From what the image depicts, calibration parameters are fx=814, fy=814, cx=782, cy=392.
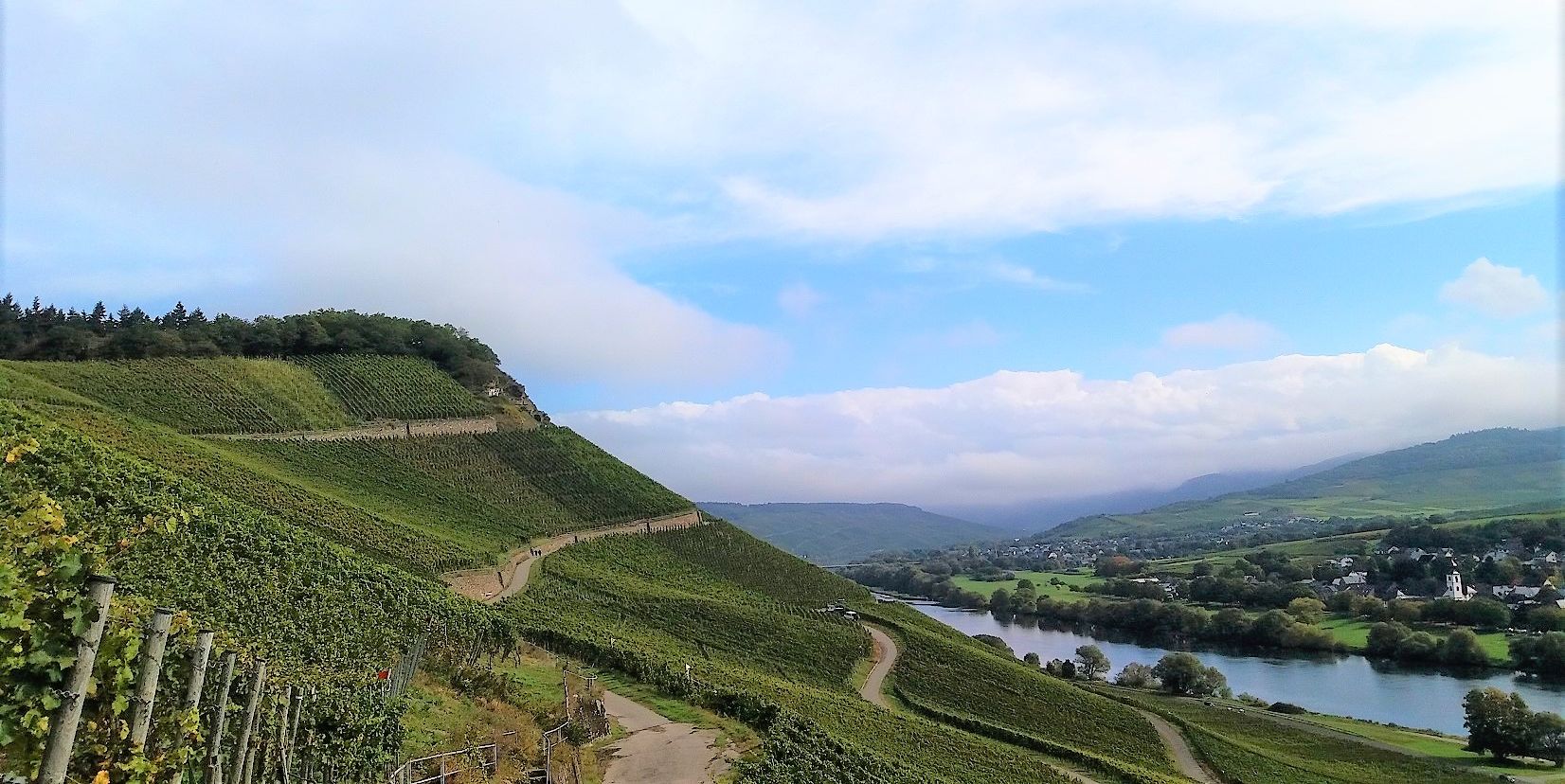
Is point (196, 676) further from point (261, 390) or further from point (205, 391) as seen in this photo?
point (261, 390)

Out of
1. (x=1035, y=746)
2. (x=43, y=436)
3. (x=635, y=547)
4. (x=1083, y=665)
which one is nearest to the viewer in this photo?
(x=43, y=436)

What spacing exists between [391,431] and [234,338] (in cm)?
2803

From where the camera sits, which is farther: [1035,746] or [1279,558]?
[1279,558]

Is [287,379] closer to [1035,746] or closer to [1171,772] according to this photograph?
[1035,746]

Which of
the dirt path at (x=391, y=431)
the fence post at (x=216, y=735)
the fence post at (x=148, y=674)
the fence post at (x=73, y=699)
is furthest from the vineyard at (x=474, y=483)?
the fence post at (x=73, y=699)

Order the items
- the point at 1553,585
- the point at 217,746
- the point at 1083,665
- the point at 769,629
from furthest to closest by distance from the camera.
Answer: the point at 1553,585 → the point at 1083,665 → the point at 769,629 → the point at 217,746

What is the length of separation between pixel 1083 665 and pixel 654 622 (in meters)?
55.7

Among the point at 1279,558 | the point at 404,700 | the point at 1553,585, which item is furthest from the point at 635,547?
the point at 1279,558

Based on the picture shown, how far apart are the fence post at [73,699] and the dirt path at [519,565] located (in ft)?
109

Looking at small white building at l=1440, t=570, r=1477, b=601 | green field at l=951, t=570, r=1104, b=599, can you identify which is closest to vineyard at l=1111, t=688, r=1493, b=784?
small white building at l=1440, t=570, r=1477, b=601

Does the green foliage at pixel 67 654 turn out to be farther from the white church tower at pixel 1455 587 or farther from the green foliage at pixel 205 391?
the white church tower at pixel 1455 587

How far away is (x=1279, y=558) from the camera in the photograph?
152 metres

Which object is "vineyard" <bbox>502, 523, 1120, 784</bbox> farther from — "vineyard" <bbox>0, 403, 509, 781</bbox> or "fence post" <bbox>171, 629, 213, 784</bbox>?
"fence post" <bbox>171, 629, 213, 784</bbox>

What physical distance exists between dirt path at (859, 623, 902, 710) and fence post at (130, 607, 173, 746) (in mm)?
34721
